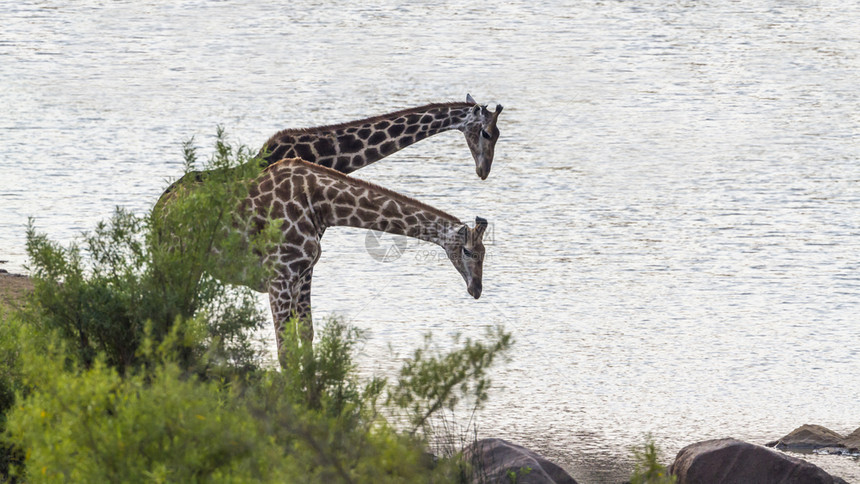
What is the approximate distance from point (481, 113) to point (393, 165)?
5.68 m

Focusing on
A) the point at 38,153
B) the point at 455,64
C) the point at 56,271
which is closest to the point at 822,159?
the point at 455,64

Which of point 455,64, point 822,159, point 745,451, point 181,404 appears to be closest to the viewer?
point 181,404

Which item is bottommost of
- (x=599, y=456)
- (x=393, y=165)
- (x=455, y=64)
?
(x=599, y=456)

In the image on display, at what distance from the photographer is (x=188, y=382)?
505 cm

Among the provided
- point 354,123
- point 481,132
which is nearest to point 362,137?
point 354,123

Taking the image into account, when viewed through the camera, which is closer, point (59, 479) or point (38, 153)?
point (59, 479)

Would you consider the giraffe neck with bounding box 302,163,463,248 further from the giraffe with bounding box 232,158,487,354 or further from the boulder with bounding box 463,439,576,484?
the boulder with bounding box 463,439,576,484

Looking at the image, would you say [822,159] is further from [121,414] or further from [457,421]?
[121,414]

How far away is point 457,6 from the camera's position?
27.7m

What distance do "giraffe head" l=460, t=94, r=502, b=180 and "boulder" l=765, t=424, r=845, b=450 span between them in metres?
4.22

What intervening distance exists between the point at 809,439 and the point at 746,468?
57.9 inches

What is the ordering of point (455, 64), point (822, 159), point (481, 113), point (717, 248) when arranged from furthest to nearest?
point (455, 64), point (822, 159), point (717, 248), point (481, 113)

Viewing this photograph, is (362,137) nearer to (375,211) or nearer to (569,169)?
(375,211)

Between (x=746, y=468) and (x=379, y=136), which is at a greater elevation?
(x=379, y=136)
